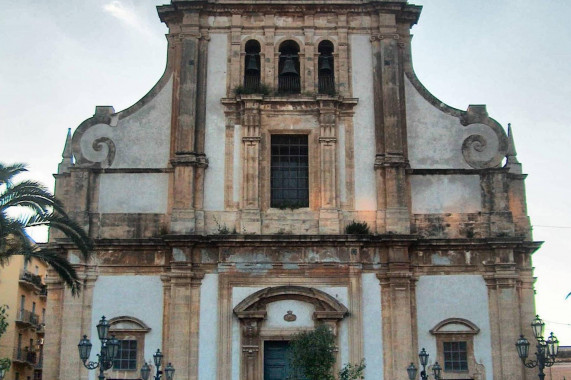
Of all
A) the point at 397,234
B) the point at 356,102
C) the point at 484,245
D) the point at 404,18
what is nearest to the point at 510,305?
the point at 484,245

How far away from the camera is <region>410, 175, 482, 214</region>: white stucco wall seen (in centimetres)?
2597

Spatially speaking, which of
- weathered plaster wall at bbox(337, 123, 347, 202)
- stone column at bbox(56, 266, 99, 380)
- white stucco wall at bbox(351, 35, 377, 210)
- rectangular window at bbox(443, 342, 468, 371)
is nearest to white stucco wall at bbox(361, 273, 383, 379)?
rectangular window at bbox(443, 342, 468, 371)

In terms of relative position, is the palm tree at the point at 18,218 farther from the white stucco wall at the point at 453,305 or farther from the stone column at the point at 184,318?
the white stucco wall at the point at 453,305

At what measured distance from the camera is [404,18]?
2806cm

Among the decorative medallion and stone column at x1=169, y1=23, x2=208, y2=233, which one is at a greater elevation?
stone column at x1=169, y1=23, x2=208, y2=233

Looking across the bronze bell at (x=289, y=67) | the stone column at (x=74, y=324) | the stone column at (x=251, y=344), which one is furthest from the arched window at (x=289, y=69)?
the stone column at (x=74, y=324)

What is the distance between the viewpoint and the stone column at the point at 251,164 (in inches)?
1002

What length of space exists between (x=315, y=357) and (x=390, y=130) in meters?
7.59

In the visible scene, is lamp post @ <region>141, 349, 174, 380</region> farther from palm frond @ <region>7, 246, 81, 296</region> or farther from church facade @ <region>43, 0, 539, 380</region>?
palm frond @ <region>7, 246, 81, 296</region>

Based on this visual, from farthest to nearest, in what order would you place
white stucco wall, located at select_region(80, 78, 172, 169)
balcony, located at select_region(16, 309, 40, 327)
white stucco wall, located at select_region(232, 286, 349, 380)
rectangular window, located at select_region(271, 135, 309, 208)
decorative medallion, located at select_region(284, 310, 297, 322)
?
balcony, located at select_region(16, 309, 40, 327)
white stucco wall, located at select_region(80, 78, 172, 169)
rectangular window, located at select_region(271, 135, 309, 208)
decorative medallion, located at select_region(284, 310, 297, 322)
white stucco wall, located at select_region(232, 286, 349, 380)

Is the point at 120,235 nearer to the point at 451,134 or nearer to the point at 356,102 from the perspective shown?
the point at 356,102

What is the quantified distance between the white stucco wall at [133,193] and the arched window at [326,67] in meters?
5.86

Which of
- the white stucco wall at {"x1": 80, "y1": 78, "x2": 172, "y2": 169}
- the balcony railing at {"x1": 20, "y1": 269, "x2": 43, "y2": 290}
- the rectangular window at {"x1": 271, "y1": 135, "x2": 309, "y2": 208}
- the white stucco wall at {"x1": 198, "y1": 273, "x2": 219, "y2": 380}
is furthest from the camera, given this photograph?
the balcony railing at {"x1": 20, "y1": 269, "x2": 43, "y2": 290}

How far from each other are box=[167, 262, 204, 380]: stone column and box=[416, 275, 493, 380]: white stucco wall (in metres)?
Result: 6.57
